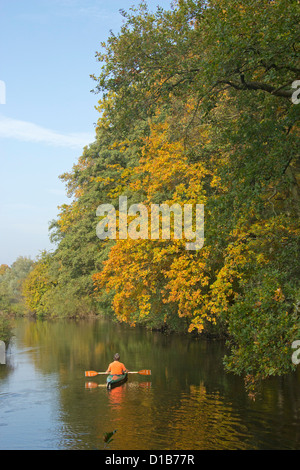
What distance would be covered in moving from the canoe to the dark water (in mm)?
222

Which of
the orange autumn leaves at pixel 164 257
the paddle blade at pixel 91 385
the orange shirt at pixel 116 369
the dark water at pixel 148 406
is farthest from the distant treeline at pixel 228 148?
the paddle blade at pixel 91 385

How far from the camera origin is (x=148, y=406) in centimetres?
1752

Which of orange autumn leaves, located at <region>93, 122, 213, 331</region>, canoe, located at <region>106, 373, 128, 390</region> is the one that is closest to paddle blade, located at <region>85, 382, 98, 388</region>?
canoe, located at <region>106, 373, 128, 390</region>

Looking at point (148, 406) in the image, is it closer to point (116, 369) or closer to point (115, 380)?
point (115, 380)

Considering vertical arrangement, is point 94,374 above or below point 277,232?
below

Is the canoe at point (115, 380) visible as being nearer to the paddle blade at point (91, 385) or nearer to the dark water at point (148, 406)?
the dark water at point (148, 406)

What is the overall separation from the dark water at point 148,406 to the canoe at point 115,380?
22 cm

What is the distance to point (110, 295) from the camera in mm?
31719

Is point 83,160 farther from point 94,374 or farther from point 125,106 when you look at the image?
point 125,106

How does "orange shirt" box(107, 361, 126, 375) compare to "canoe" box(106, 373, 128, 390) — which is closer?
"canoe" box(106, 373, 128, 390)

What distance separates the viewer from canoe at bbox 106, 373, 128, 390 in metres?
20.3

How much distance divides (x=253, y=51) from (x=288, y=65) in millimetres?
888

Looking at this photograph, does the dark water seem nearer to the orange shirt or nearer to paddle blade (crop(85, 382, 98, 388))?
paddle blade (crop(85, 382, 98, 388))
